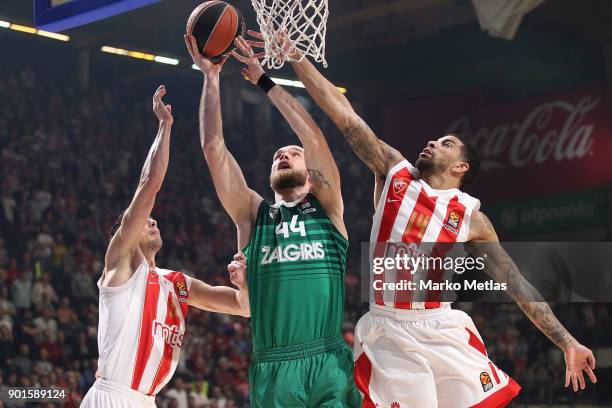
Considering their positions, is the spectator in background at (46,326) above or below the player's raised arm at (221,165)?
below

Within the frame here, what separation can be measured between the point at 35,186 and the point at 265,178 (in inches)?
230

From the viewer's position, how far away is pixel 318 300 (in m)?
4.71

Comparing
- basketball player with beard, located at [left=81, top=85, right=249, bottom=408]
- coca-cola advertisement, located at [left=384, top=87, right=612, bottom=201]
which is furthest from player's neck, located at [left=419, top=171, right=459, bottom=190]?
coca-cola advertisement, located at [left=384, top=87, right=612, bottom=201]

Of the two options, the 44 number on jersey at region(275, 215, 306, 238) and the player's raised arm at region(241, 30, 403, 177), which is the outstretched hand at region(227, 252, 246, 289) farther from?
the player's raised arm at region(241, 30, 403, 177)

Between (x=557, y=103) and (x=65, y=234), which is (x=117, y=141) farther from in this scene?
(x=557, y=103)

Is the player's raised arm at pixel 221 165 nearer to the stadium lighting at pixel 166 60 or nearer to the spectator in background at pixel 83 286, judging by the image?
the spectator in background at pixel 83 286

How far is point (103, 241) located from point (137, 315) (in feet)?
34.4

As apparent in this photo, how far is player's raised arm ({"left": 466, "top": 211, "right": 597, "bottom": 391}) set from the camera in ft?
15.2

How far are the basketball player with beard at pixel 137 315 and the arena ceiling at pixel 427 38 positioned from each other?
40.2 ft

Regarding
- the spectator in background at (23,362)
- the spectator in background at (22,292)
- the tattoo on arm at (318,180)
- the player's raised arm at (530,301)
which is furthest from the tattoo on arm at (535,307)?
the spectator in background at (22,292)

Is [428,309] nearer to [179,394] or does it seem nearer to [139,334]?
[139,334]

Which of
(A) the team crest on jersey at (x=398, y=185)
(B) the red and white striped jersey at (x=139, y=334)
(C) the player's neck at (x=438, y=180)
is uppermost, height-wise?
(C) the player's neck at (x=438, y=180)

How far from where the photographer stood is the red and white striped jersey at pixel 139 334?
532cm

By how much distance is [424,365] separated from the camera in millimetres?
4559
